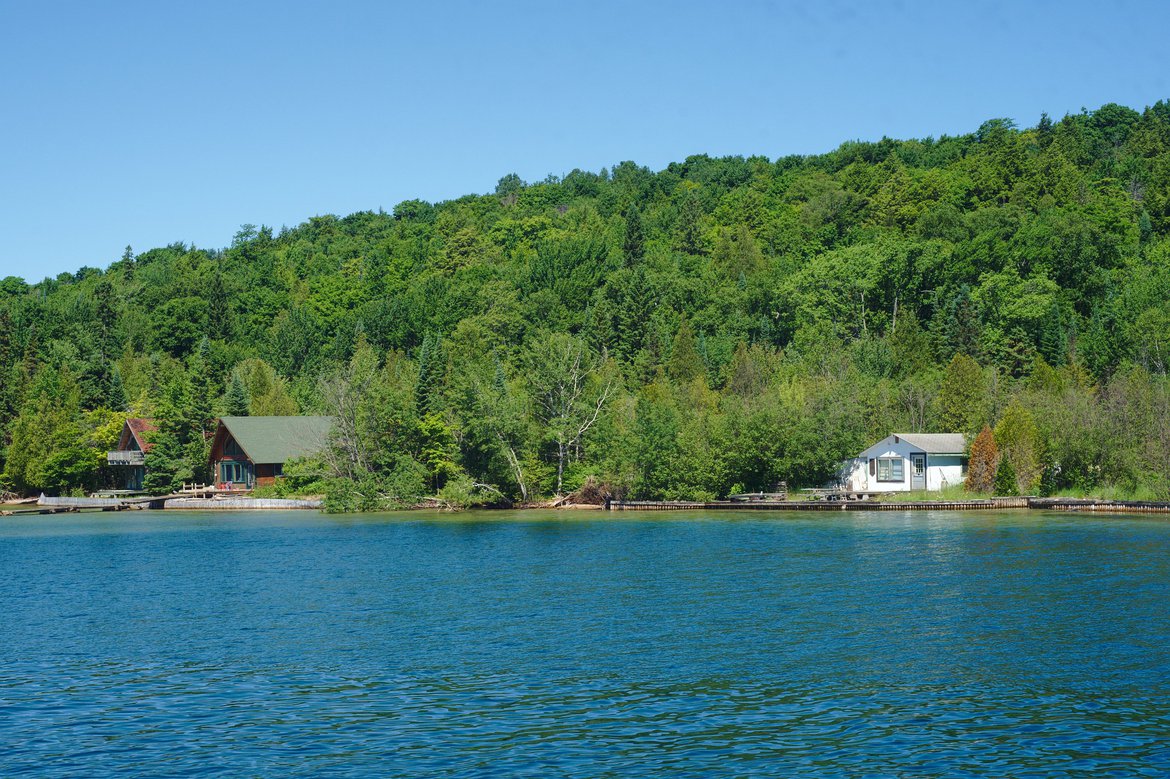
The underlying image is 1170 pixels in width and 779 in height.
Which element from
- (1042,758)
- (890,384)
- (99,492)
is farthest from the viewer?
(99,492)

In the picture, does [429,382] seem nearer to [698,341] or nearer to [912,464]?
[912,464]

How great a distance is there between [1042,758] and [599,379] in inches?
2849

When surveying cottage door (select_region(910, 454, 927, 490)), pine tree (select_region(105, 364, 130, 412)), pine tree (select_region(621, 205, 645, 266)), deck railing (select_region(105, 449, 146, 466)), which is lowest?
cottage door (select_region(910, 454, 927, 490))

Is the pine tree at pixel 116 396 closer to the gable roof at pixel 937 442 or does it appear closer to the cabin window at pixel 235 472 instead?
the cabin window at pixel 235 472

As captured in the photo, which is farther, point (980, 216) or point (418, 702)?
point (980, 216)

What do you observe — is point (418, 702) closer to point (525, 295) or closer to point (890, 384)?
point (890, 384)

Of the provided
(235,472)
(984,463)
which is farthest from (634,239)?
(984,463)

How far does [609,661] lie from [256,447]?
7763 centimetres

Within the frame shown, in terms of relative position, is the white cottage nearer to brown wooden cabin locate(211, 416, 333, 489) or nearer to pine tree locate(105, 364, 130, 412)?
brown wooden cabin locate(211, 416, 333, 489)

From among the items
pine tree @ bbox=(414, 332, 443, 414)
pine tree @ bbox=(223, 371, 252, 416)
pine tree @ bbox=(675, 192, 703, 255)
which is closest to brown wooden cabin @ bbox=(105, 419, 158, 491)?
pine tree @ bbox=(223, 371, 252, 416)

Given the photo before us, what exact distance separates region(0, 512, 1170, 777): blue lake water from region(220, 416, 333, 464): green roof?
1823 inches

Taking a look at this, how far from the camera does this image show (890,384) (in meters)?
98.3

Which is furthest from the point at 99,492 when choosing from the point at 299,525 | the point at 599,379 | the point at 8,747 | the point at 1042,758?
the point at 1042,758

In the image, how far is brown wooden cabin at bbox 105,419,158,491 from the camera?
10631 cm
